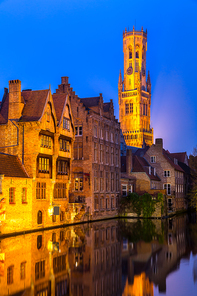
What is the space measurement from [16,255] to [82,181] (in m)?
33.9

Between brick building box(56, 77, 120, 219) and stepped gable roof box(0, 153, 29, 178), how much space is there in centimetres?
1394

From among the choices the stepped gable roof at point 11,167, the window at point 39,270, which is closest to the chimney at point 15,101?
the stepped gable roof at point 11,167

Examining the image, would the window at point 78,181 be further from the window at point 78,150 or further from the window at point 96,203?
the window at point 96,203

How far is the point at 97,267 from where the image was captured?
23.4 metres

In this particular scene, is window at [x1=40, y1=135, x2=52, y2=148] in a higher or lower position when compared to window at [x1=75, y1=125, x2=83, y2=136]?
lower

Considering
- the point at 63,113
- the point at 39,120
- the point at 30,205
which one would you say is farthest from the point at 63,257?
the point at 63,113

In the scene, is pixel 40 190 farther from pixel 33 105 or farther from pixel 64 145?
pixel 33 105

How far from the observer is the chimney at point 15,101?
148ft

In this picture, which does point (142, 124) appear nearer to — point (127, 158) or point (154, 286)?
point (127, 158)

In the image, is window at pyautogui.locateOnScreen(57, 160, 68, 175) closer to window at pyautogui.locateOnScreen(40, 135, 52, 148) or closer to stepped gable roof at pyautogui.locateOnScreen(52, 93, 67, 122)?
window at pyautogui.locateOnScreen(40, 135, 52, 148)

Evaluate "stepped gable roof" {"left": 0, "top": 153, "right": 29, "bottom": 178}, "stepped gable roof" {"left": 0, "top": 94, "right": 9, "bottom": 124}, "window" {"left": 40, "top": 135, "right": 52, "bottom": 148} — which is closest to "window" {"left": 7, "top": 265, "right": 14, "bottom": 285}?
"stepped gable roof" {"left": 0, "top": 153, "right": 29, "bottom": 178}

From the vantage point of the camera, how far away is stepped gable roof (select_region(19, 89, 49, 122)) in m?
44.8

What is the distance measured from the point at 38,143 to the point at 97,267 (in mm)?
22635

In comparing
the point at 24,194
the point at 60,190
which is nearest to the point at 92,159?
the point at 60,190
